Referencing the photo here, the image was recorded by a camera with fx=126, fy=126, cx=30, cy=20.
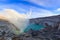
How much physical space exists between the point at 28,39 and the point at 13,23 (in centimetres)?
62

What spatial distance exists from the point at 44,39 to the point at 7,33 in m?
0.91

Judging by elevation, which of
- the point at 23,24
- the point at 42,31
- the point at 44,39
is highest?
the point at 23,24

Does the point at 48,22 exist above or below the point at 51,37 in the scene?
above

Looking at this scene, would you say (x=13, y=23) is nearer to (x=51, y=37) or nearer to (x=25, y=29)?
(x=25, y=29)

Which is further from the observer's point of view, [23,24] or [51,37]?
[51,37]

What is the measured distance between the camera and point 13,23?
2.74 meters

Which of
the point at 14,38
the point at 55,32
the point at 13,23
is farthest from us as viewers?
the point at 55,32

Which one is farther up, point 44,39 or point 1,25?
point 1,25

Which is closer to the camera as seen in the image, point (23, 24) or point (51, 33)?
point (23, 24)

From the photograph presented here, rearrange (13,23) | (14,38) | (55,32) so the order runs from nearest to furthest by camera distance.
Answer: (13,23) → (14,38) → (55,32)

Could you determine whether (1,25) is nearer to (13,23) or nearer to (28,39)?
(13,23)

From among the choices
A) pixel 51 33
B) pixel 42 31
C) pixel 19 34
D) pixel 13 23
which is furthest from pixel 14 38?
pixel 51 33

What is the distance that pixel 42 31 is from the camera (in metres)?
3.02

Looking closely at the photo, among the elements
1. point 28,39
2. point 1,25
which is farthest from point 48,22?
point 1,25
